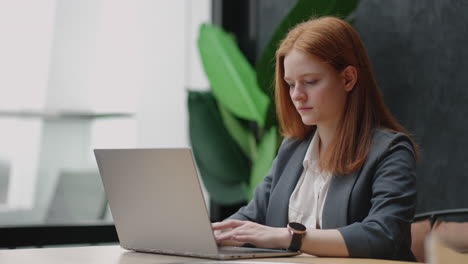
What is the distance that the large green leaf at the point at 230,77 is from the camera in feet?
9.79

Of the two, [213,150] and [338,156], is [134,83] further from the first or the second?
[338,156]

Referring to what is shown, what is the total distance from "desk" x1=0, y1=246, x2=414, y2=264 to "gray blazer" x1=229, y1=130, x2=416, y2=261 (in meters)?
0.13

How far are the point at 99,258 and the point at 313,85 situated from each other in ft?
2.47

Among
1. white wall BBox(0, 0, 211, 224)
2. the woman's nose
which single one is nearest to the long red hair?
the woman's nose

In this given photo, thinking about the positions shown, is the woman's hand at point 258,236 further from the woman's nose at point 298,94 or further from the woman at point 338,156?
the woman's nose at point 298,94

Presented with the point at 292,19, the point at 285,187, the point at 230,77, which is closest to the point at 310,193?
the point at 285,187

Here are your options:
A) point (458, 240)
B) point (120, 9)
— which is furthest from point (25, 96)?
point (458, 240)

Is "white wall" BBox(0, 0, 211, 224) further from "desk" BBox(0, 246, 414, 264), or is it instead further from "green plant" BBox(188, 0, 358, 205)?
"desk" BBox(0, 246, 414, 264)

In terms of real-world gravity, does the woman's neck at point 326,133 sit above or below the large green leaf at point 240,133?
above

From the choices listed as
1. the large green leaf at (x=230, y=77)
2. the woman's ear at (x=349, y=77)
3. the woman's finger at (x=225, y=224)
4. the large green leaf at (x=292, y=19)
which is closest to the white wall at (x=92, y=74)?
the large green leaf at (x=230, y=77)

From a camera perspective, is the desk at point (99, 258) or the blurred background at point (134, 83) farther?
the blurred background at point (134, 83)

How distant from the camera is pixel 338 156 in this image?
1699mm

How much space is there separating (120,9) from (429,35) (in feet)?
5.10

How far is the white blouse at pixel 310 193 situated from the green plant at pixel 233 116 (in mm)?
925
